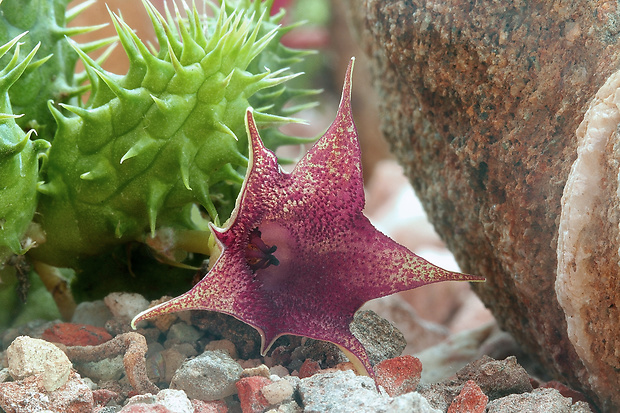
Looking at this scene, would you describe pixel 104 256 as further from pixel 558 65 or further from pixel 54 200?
pixel 558 65

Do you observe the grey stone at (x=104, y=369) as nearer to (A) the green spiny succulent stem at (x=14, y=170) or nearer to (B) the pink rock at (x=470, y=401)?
(A) the green spiny succulent stem at (x=14, y=170)

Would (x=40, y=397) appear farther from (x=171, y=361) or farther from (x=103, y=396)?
(x=171, y=361)

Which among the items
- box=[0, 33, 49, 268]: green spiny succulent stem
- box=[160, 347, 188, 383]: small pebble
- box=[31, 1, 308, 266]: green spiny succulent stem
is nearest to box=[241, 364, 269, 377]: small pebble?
box=[160, 347, 188, 383]: small pebble

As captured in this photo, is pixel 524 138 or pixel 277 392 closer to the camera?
pixel 277 392

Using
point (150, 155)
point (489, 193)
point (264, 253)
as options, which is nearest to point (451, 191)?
point (489, 193)

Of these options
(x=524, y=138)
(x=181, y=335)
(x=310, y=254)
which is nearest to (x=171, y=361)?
(x=181, y=335)

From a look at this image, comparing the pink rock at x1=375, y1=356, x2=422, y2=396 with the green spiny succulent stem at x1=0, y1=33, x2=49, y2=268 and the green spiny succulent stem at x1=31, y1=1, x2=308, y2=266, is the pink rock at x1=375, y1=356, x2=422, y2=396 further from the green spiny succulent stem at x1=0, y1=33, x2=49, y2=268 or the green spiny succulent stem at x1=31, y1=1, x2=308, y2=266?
the green spiny succulent stem at x1=0, y1=33, x2=49, y2=268
